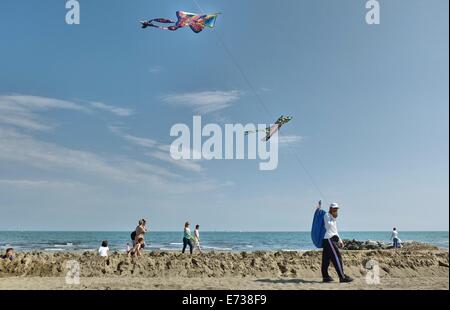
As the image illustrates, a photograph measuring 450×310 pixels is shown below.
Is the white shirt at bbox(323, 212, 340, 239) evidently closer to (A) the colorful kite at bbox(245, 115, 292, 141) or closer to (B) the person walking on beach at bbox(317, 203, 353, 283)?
(B) the person walking on beach at bbox(317, 203, 353, 283)

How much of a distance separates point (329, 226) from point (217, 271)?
13.7ft

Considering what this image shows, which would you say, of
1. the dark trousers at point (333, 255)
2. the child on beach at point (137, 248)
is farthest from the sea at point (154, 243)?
the dark trousers at point (333, 255)

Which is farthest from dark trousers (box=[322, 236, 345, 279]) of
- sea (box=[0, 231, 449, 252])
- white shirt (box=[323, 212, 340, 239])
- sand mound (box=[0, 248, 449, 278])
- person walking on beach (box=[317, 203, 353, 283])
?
sea (box=[0, 231, 449, 252])

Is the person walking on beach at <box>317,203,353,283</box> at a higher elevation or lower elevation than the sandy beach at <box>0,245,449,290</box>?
higher

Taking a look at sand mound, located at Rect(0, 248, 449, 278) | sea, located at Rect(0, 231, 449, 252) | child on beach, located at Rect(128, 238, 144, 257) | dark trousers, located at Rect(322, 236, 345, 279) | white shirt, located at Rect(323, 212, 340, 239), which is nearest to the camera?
dark trousers, located at Rect(322, 236, 345, 279)

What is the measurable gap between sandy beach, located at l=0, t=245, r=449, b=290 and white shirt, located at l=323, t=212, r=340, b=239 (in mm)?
1210

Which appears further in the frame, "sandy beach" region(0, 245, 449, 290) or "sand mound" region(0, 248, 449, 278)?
"sand mound" region(0, 248, 449, 278)

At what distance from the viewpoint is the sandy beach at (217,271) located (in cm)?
1084

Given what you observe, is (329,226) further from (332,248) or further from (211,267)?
(211,267)

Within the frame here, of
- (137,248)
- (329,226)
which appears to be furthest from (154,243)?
(329,226)

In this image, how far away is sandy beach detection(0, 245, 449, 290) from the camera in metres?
10.8
